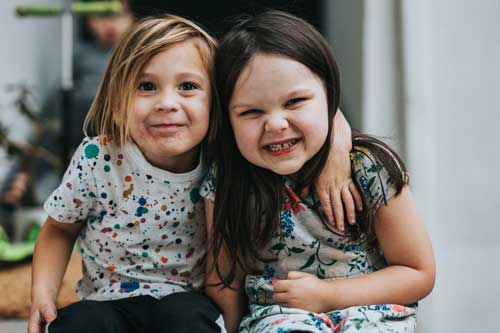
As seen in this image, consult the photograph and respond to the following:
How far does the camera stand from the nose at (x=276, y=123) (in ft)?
3.10

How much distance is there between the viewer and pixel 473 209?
5.29 feet

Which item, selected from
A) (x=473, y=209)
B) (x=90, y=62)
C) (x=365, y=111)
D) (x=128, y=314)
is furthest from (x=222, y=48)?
(x=90, y=62)

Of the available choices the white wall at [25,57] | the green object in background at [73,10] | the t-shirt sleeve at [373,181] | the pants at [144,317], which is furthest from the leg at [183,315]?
the white wall at [25,57]

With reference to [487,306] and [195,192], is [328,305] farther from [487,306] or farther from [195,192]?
[487,306]

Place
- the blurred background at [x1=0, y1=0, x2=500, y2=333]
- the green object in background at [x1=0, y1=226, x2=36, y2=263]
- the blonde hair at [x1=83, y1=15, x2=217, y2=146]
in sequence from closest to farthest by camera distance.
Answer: the blonde hair at [x1=83, y1=15, x2=217, y2=146] < the blurred background at [x1=0, y1=0, x2=500, y2=333] < the green object in background at [x1=0, y1=226, x2=36, y2=263]

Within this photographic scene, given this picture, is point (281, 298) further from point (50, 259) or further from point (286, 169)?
point (50, 259)

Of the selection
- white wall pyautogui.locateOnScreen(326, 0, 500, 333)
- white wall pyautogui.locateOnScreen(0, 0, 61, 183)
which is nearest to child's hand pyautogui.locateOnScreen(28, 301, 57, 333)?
white wall pyautogui.locateOnScreen(326, 0, 500, 333)

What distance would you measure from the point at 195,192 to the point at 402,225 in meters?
0.36

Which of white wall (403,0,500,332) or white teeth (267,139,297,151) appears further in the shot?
white wall (403,0,500,332)

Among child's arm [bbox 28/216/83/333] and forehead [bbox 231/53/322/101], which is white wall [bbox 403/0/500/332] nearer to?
forehead [bbox 231/53/322/101]

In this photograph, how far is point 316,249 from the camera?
1.04 metres

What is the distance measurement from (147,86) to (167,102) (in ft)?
0.22

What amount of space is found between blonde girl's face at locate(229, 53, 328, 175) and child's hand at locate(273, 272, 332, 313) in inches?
6.6

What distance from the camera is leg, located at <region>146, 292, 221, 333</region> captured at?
0.94 meters
